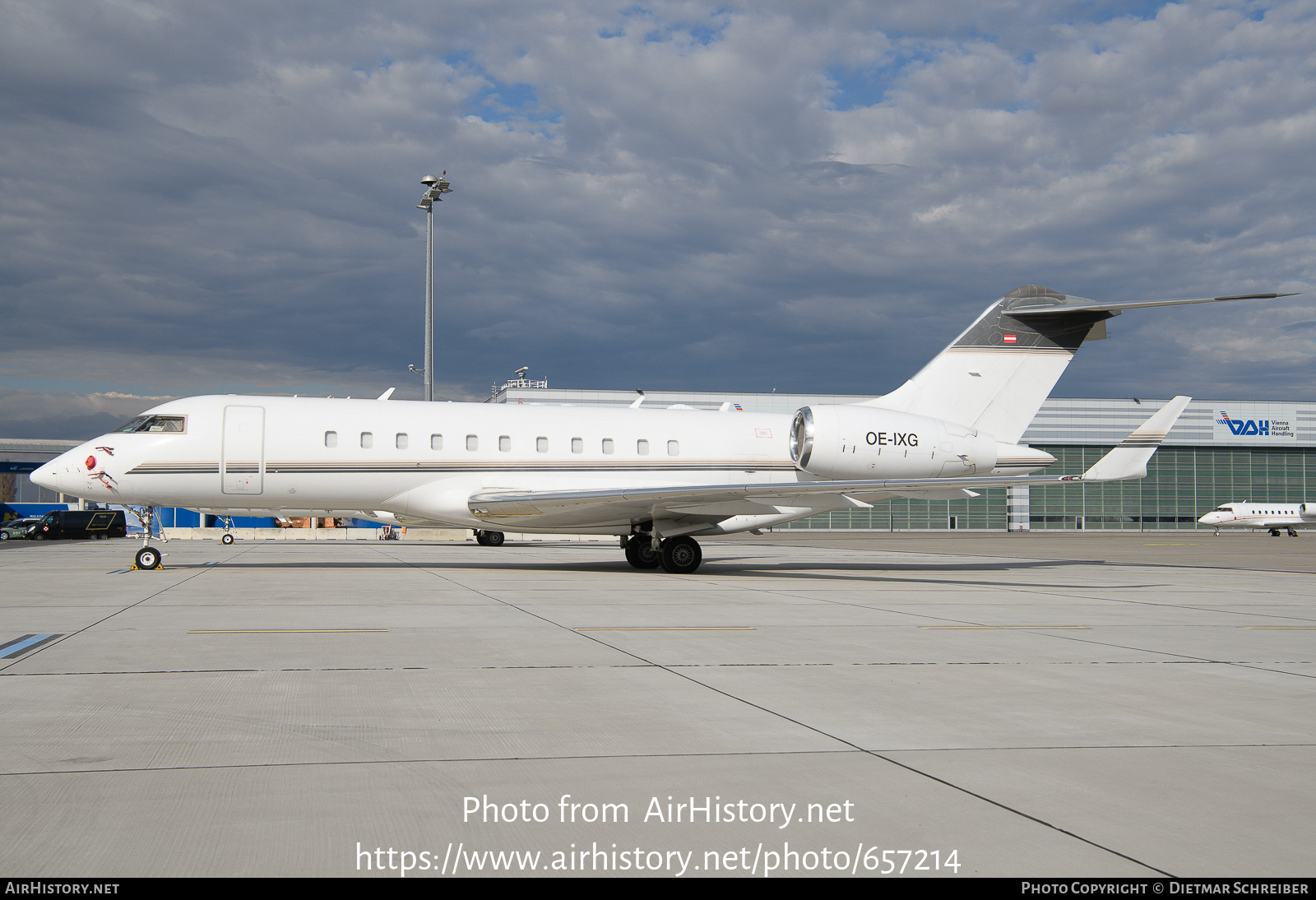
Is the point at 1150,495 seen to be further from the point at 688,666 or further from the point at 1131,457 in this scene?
the point at 688,666

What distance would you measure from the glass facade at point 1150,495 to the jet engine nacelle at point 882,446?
56326 mm

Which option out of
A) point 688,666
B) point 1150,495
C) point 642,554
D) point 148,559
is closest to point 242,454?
point 148,559

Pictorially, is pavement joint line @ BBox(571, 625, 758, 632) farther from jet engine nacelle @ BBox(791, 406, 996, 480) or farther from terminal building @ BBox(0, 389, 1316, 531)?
terminal building @ BBox(0, 389, 1316, 531)

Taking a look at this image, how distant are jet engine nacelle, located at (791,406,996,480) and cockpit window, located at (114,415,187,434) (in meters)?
12.2

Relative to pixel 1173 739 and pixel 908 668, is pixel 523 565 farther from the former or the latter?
pixel 1173 739

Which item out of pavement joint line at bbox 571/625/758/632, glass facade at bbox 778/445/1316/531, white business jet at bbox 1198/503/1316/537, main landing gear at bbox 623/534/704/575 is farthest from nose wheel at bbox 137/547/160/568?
white business jet at bbox 1198/503/1316/537

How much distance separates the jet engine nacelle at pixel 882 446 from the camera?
19.5 meters

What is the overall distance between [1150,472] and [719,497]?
72.7 m

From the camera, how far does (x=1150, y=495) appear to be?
78438 millimetres

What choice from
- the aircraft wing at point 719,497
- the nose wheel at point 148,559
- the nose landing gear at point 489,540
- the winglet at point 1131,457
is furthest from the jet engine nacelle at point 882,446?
the nose landing gear at point 489,540

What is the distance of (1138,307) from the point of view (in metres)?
19.2

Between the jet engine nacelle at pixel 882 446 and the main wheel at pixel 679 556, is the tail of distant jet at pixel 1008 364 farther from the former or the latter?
the main wheel at pixel 679 556
